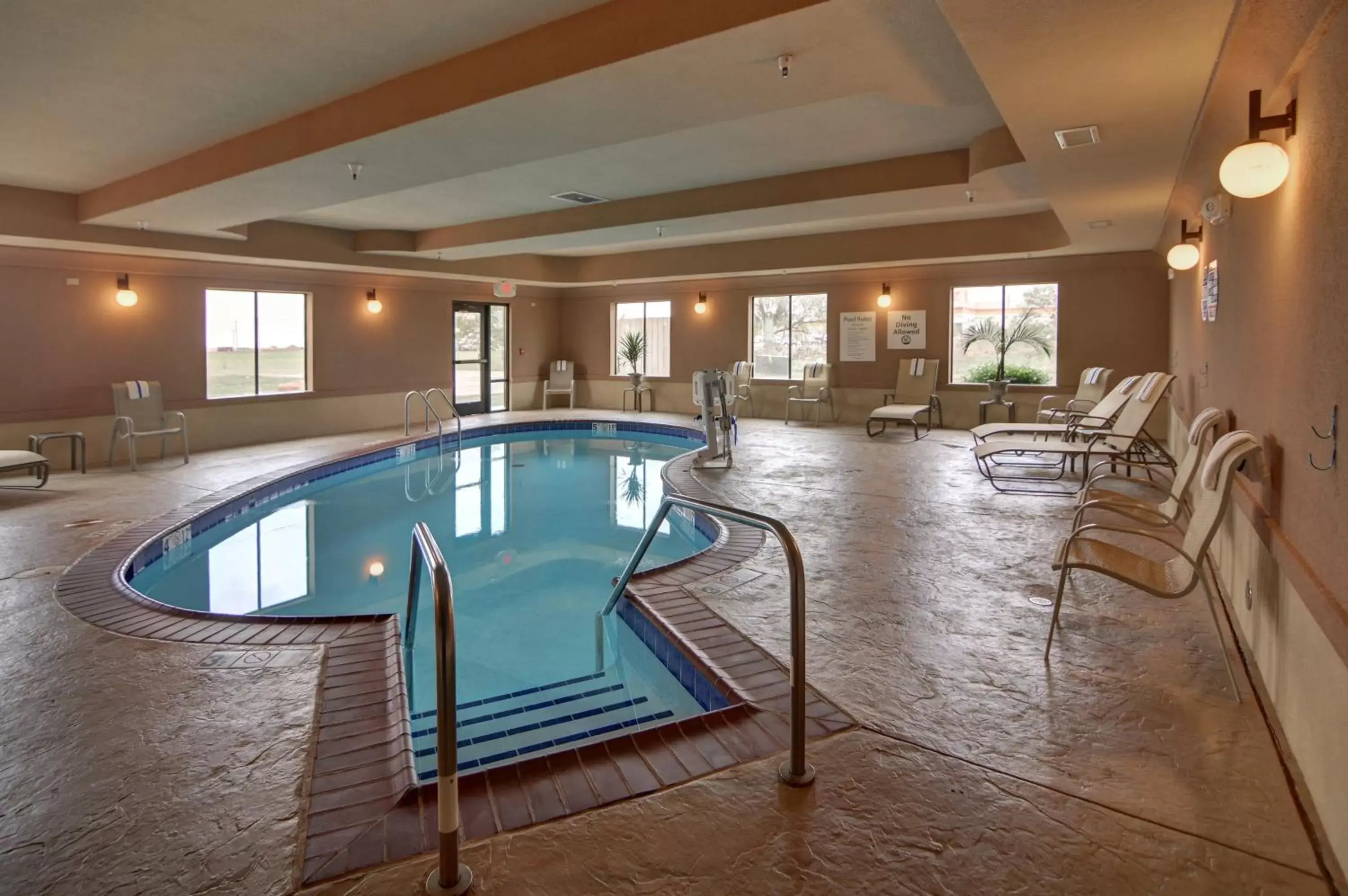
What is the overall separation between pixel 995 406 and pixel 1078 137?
7401 millimetres

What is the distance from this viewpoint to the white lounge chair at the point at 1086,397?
30.1 feet

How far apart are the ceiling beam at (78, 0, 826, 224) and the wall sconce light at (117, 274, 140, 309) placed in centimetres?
381

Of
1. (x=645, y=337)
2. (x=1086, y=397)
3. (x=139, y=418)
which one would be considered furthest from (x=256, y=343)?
(x=1086, y=397)

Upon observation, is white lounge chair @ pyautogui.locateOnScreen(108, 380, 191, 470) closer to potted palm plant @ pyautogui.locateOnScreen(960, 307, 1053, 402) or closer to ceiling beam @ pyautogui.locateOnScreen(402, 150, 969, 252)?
ceiling beam @ pyautogui.locateOnScreen(402, 150, 969, 252)

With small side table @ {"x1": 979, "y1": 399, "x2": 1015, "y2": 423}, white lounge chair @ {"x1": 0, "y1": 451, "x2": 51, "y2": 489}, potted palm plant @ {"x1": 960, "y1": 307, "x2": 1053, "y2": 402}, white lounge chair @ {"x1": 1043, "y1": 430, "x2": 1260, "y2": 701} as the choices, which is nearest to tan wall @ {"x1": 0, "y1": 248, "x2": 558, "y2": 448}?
white lounge chair @ {"x1": 0, "y1": 451, "x2": 51, "y2": 489}

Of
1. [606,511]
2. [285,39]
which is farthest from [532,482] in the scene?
[285,39]

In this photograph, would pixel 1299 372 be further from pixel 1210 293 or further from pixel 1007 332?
pixel 1007 332

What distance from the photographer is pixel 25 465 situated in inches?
260

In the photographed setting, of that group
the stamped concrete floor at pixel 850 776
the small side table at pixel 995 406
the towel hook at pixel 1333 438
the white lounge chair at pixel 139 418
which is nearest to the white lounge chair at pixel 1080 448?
the small side table at pixel 995 406

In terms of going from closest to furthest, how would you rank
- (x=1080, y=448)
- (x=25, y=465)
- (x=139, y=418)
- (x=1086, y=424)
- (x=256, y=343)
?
(x=1080, y=448)
(x=25, y=465)
(x=1086, y=424)
(x=139, y=418)
(x=256, y=343)

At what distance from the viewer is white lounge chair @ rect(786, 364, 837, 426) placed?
12.2 m

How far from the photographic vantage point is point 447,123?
13.8 ft

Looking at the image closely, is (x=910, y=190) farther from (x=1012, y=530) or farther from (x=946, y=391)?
(x=946, y=391)

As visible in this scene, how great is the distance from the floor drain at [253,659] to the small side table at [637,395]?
35.9 ft
